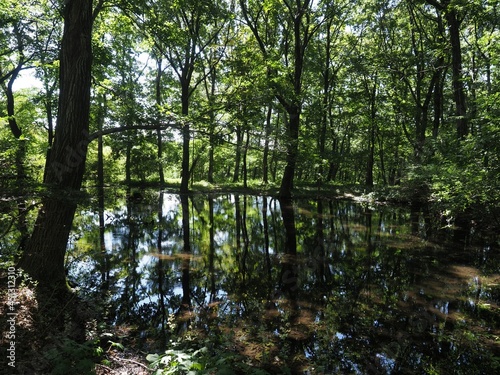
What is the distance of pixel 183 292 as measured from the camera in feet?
20.2

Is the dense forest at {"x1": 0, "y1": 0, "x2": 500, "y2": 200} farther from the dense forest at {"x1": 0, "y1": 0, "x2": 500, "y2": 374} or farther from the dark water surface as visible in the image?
the dark water surface

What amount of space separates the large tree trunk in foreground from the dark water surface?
30.9 inches

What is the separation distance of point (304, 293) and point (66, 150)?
5137mm

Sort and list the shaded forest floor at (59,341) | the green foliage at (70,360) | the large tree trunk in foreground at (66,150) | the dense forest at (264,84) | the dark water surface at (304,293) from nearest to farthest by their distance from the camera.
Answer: the green foliage at (70,360), the shaded forest floor at (59,341), the dark water surface at (304,293), the large tree trunk in foreground at (66,150), the dense forest at (264,84)

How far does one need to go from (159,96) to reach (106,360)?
27038 millimetres

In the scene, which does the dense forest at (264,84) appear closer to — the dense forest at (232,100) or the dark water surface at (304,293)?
the dense forest at (232,100)

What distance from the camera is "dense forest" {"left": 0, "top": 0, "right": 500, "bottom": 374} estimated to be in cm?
526

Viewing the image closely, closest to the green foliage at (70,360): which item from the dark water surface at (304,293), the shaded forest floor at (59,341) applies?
the shaded forest floor at (59,341)

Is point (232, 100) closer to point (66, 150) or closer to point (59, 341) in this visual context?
point (66, 150)

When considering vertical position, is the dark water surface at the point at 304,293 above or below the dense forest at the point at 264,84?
below

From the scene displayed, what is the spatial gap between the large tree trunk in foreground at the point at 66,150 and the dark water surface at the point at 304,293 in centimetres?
79

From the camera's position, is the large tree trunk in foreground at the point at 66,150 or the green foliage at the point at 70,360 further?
the large tree trunk in foreground at the point at 66,150

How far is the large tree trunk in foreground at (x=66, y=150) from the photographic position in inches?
201

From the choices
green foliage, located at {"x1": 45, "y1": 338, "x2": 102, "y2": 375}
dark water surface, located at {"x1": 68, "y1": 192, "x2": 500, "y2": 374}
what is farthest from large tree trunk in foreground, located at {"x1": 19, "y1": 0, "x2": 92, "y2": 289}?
green foliage, located at {"x1": 45, "y1": 338, "x2": 102, "y2": 375}
